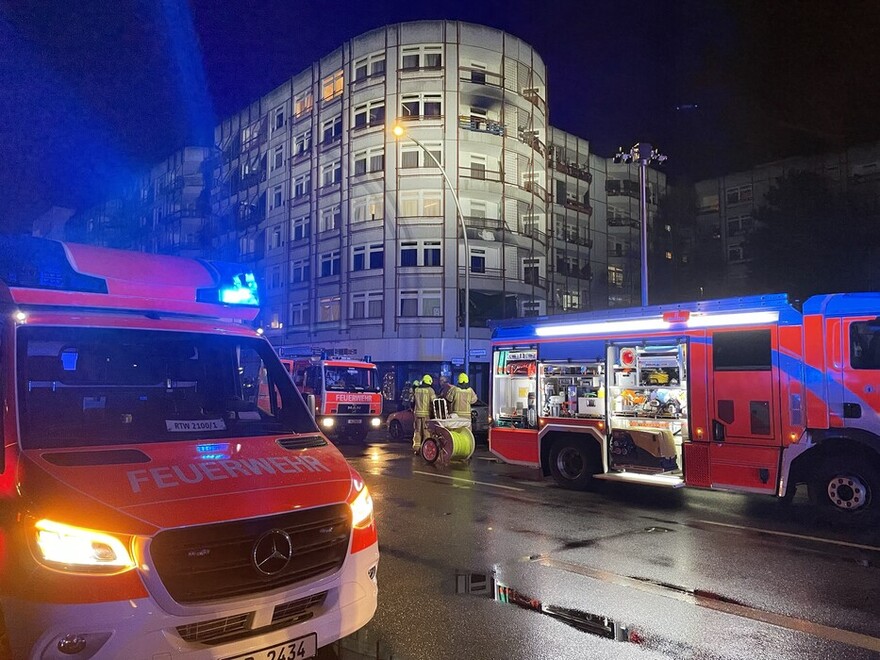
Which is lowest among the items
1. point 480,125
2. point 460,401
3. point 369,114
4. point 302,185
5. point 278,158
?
point 460,401

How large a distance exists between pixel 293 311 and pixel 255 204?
977 centimetres

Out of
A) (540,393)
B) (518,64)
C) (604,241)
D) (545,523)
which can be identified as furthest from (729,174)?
(545,523)

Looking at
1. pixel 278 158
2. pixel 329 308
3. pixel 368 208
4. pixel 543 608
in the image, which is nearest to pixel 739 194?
pixel 368 208

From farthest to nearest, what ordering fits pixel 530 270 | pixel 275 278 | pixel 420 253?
pixel 275 278 < pixel 530 270 < pixel 420 253

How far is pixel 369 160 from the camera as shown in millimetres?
36531

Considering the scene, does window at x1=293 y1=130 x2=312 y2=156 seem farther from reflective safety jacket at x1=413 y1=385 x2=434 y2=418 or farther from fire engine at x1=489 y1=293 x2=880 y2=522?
fire engine at x1=489 y1=293 x2=880 y2=522

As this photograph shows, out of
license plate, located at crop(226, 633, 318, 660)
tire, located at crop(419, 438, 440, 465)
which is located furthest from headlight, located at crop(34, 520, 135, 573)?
tire, located at crop(419, 438, 440, 465)

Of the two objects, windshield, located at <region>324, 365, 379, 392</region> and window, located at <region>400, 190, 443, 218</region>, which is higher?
window, located at <region>400, 190, 443, 218</region>

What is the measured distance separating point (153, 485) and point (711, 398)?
8.20m

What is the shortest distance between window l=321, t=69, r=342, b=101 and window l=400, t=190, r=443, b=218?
27.7ft

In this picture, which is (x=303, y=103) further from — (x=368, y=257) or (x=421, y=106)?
(x=368, y=257)

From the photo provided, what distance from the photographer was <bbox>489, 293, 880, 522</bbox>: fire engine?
26.9 feet

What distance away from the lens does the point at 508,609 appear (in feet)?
16.8

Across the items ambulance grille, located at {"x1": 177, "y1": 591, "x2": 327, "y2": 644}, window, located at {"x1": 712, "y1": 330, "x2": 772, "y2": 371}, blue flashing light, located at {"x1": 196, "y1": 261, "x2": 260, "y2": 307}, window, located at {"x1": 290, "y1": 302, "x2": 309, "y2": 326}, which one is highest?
window, located at {"x1": 290, "y1": 302, "x2": 309, "y2": 326}
